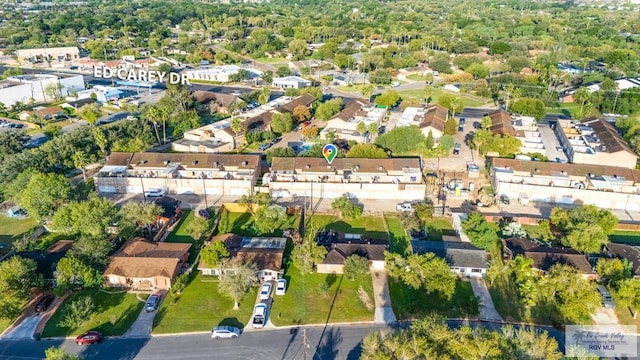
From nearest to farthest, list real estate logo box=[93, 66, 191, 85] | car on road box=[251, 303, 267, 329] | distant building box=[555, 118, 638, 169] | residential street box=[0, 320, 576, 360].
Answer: residential street box=[0, 320, 576, 360] < car on road box=[251, 303, 267, 329] < distant building box=[555, 118, 638, 169] < real estate logo box=[93, 66, 191, 85]

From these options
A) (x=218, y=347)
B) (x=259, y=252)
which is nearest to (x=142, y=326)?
(x=218, y=347)

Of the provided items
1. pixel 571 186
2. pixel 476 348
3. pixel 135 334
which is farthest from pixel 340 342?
pixel 571 186

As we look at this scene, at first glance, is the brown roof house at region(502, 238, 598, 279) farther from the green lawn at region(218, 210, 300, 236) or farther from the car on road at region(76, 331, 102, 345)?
the car on road at region(76, 331, 102, 345)

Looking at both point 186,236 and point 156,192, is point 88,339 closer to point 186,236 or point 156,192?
point 186,236

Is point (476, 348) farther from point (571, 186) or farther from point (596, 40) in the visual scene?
point (596, 40)

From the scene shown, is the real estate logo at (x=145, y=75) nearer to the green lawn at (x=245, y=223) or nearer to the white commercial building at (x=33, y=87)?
the white commercial building at (x=33, y=87)

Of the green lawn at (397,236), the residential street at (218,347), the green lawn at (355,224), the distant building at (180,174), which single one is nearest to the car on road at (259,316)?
the residential street at (218,347)

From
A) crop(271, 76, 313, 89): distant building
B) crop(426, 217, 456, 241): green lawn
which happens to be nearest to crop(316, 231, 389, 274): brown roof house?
crop(426, 217, 456, 241): green lawn
